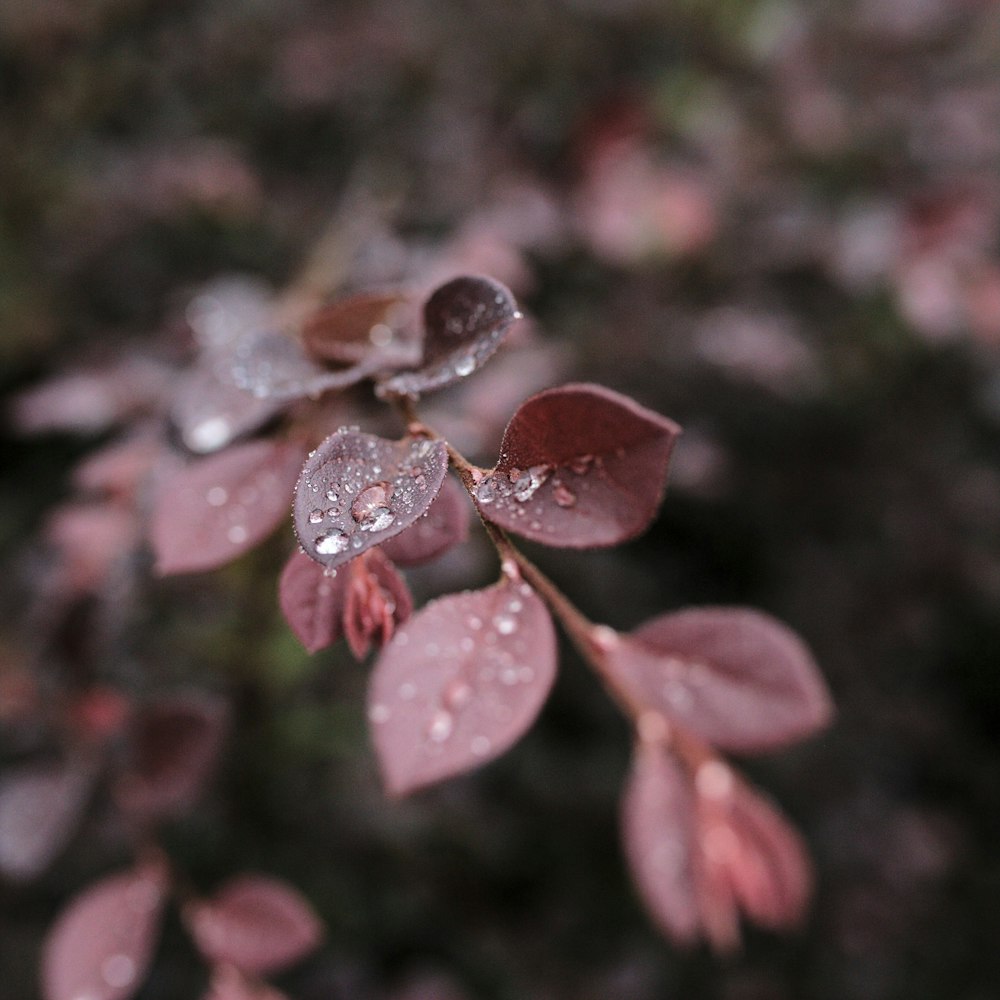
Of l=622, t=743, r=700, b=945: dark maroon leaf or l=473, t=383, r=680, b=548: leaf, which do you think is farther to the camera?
l=622, t=743, r=700, b=945: dark maroon leaf

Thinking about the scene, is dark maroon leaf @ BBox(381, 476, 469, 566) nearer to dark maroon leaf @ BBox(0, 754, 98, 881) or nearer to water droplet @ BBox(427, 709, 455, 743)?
water droplet @ BBox(427, 709, 455, 743)

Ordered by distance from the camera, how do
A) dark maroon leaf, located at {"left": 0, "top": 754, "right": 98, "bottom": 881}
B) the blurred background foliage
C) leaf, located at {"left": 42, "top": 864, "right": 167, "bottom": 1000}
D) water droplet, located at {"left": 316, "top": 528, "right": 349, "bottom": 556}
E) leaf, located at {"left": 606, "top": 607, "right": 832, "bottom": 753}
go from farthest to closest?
the blurred background foliage → dark maroon leaf, located at {"left": 0, "top": 754, "right": 98, "bottom": 881} → leaf, located at {"left": 42, "top": 864, "right": 167, "bottom": 1000} → leaf, located at {"left": 606, "top": 607, "right": 832, "bottom": 753} → water droplet, located at {"left": 316, "top": 528, "right": 349, "bottom": 556}

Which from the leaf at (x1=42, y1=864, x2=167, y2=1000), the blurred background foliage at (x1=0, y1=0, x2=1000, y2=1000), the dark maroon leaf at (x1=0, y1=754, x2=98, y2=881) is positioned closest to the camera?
the leaf at (x1=42, y1=864, x2=167, y2=1000)

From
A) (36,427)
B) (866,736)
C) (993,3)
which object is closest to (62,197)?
(36,427)

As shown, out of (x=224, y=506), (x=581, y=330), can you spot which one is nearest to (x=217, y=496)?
(x=224, y=506)

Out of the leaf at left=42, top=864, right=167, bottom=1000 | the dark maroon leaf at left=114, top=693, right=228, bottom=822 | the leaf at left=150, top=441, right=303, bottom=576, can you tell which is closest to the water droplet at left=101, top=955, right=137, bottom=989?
the leaf at left=42, top=864, right=167, bottom=1000

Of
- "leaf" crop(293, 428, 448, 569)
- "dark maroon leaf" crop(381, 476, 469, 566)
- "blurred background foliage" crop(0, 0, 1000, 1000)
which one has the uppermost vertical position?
"leaf" crop(293, 428, 448, 569)

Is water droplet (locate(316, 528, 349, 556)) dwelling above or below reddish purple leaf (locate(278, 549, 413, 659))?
above
